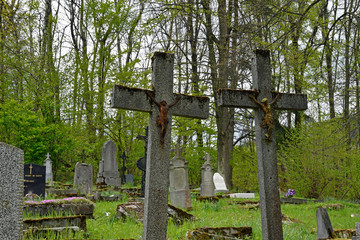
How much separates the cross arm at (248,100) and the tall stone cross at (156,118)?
28 cm

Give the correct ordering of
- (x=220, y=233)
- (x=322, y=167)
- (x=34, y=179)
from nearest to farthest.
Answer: (x=220, y=233) → (x=34, y=179) → (x=322, y=167)

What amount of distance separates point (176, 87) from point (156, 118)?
1627 centimetres

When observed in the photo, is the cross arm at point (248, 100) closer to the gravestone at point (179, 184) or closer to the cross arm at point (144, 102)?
the cross arm at point (144, 102)

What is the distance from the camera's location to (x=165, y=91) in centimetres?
503

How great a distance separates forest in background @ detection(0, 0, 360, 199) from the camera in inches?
600

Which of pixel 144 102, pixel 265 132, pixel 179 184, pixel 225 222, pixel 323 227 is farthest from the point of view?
pixel 179 184

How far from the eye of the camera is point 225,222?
7961 mm

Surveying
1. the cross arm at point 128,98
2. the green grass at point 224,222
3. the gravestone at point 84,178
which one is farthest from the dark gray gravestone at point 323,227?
the gravestone at point 84,178

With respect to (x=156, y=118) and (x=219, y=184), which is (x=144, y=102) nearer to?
(x=156, y=118)

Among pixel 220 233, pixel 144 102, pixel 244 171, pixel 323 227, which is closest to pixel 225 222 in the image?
pixel 220 233

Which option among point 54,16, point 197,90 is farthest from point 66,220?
point 54,16

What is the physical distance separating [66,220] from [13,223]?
2.21 m

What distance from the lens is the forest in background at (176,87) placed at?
15.2 m

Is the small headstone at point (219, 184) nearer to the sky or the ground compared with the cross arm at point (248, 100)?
nearer to the ground
